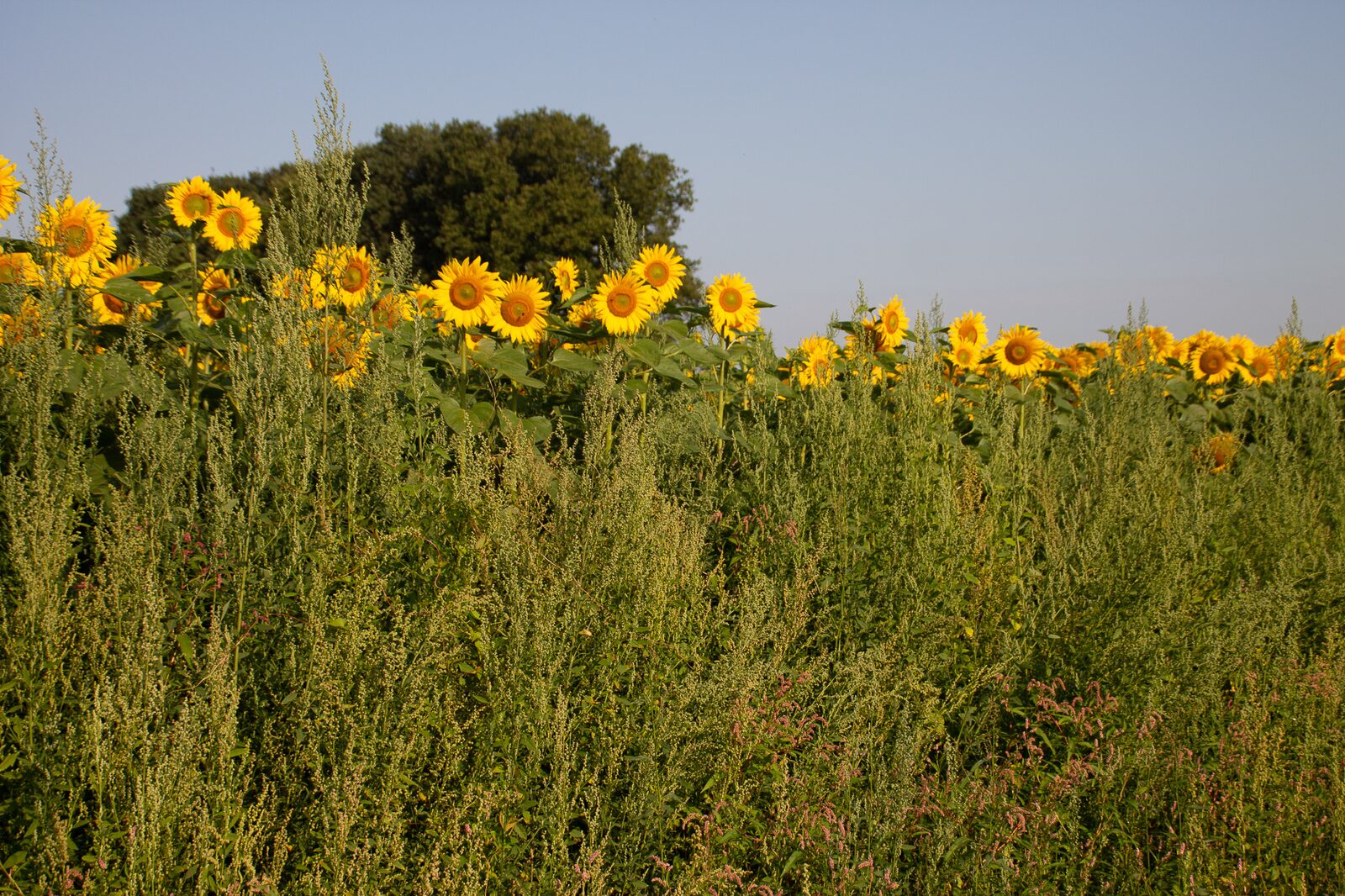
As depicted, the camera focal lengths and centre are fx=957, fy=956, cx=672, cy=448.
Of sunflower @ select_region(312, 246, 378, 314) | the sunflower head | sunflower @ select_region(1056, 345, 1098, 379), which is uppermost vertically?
the sunflower head

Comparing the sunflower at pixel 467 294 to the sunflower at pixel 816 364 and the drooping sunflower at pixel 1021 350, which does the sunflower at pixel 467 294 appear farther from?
the drooping sunflower at pixel 1021 350

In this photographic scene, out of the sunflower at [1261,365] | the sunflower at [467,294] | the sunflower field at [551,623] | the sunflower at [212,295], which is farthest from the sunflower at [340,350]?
the sunflower at [1261,365]

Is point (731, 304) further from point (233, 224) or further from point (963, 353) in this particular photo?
point (233, 224)

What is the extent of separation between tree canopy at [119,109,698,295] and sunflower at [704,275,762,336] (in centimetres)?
2244

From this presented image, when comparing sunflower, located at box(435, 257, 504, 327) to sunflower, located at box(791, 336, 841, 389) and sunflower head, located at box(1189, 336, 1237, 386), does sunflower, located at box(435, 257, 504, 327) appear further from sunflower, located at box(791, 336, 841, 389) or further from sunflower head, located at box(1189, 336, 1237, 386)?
sunflower head, located at box(1189, 336, 1237, 386)

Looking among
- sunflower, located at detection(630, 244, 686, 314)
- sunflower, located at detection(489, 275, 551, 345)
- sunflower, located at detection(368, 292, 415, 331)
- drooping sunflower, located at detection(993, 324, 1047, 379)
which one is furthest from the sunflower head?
sunflower, located at detection(368, 292, 415, 331)

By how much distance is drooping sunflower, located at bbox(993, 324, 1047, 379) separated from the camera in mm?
5836

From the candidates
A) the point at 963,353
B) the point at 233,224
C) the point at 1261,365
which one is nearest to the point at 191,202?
the point at 233,224

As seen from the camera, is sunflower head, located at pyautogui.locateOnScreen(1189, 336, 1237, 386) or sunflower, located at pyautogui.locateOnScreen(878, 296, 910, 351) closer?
sunflower, located at pyautogui.locateOnScreen(878, 296, 910, 351)

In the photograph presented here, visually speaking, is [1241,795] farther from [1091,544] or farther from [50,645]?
[50,645]

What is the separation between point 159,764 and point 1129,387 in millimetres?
5077

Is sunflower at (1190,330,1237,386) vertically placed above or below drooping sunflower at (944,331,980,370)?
above

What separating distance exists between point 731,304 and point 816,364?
63 cm

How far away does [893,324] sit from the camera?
526cm
